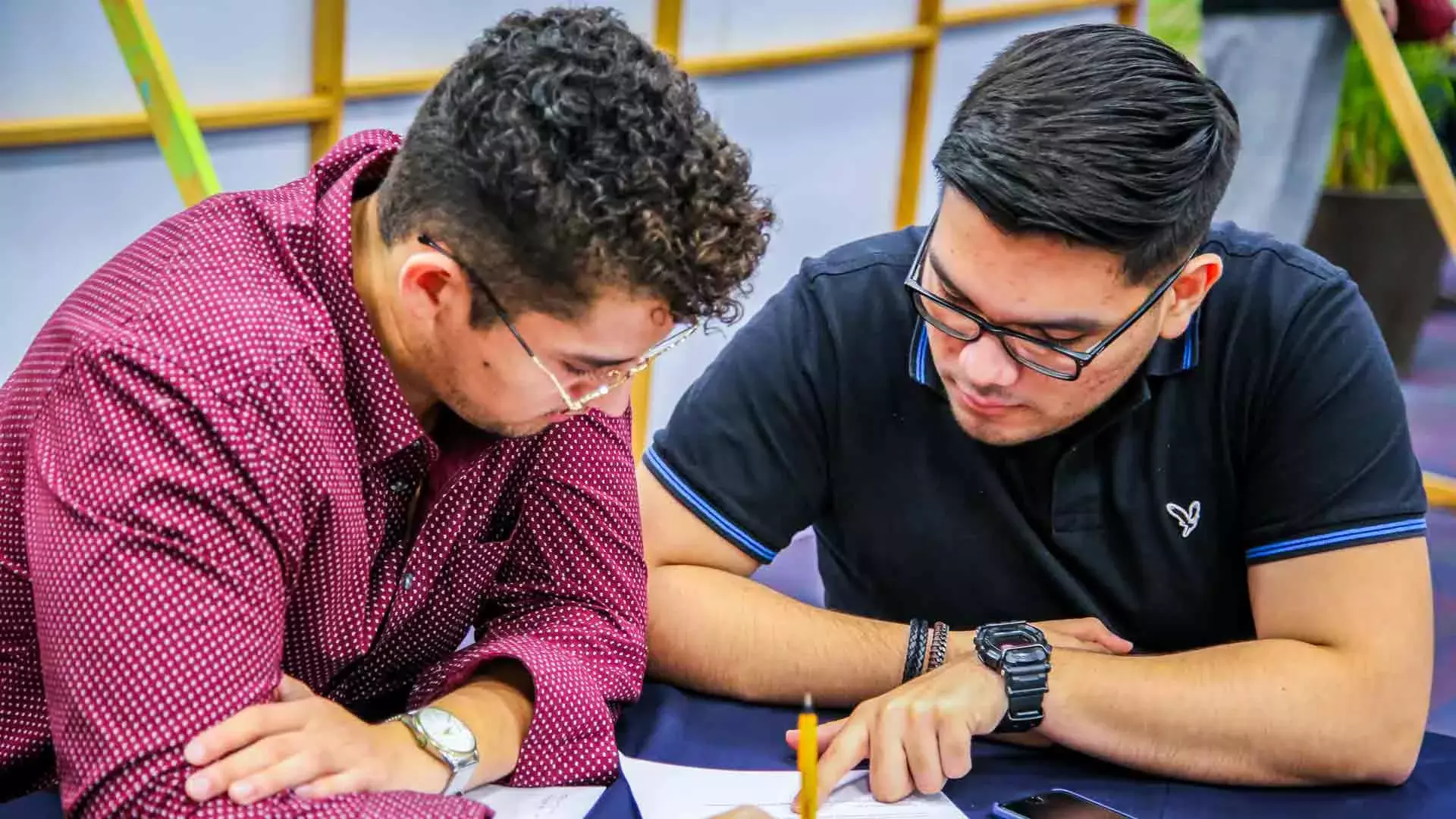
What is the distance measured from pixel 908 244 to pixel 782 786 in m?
0.75

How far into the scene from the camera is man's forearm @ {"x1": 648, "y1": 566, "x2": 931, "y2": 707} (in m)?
1.69

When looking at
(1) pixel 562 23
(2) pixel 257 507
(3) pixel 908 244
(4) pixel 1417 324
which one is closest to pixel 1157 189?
(3) pixel 908 244

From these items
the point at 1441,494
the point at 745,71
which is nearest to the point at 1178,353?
the point at 745,71

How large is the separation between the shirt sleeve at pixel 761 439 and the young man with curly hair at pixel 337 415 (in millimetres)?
373

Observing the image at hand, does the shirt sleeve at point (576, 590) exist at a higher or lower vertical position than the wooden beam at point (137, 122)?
lower

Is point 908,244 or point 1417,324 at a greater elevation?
point 908,244

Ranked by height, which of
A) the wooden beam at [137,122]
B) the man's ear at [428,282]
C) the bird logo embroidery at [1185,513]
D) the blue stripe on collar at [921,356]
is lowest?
the bird logo embroidery at [1185,513]

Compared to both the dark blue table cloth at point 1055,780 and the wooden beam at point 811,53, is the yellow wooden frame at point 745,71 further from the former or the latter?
the dark blue table cloth at point 1055,780

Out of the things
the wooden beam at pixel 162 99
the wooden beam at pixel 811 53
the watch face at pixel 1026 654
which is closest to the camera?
the watch face at pixel 1026 654

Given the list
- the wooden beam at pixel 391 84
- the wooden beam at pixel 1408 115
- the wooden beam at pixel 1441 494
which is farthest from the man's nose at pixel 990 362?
the wooden beam at pixel 1441 494

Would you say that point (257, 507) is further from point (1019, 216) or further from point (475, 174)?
point (1019, 216)

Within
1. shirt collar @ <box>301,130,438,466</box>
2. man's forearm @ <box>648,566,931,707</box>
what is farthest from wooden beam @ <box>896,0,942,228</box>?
shirt collar @ <box>301,130,438,466</box>

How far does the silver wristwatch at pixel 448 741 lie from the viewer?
138 centimetres

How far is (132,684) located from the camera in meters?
1.12
